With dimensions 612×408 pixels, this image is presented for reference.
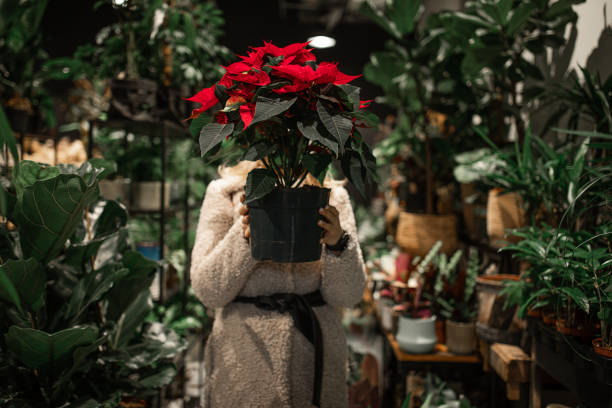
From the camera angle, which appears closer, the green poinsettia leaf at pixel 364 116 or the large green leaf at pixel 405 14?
the green poinsettia leaf at pixel 364 116

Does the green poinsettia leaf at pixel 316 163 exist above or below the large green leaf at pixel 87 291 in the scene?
above

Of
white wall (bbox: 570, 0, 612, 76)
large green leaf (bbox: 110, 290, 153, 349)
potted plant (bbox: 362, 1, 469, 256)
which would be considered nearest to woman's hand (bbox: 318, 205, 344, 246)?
large green leaf (bbox: 110, 290, 153, 349)

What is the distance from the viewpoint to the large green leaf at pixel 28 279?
38.8 inches

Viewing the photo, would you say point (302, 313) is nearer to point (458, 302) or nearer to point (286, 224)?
point (286, 224)

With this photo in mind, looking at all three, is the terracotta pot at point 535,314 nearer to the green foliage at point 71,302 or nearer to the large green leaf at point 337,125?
the large green leaf at point 337,125

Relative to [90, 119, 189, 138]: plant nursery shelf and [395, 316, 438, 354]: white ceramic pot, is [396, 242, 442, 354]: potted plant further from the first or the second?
[90, 119, 189, 138]: plant nursery shelf

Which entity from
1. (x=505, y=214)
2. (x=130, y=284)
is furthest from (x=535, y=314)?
(x=130, y=284)

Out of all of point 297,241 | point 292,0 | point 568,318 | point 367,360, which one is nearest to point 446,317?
point 367,360

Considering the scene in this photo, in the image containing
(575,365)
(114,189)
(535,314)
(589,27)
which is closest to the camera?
(575,365)

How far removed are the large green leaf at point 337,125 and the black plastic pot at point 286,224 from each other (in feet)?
0.51

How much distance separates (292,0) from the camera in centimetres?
399

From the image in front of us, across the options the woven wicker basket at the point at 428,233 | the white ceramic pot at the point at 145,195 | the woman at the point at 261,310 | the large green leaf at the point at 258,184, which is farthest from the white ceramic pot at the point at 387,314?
the large green leaf at the point at 258,184

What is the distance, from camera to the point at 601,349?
92 centimetres

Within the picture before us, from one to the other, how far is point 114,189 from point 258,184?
1476 millimetres
